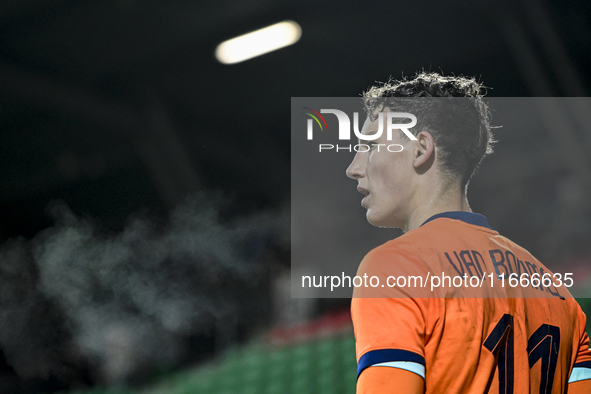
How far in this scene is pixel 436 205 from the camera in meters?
0.67

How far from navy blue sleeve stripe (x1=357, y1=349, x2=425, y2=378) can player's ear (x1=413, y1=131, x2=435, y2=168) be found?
0.34 metres

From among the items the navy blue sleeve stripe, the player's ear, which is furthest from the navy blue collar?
the navy blue sleeve stripe

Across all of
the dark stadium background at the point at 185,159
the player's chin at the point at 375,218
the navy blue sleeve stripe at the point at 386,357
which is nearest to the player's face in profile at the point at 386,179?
the player's chin at the point at 375,218

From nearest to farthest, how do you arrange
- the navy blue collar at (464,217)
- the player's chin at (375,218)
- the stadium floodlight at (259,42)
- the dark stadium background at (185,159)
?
the navy blue collar at (464,217), the player's chin at (375,218), the dark stadium background at (185,159), the stadium floodlight at (259,42)

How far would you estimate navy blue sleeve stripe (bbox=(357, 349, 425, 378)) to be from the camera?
0.48 m

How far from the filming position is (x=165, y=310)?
339 cm

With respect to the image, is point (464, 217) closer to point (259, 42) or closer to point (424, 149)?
point (424, 149)

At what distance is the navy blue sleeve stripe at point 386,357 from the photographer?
48 centimetres

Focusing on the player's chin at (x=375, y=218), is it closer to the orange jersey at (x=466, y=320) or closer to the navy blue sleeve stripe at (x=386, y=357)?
the orange jersey at (x=466, y=320)

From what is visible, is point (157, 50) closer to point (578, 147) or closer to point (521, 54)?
point (521, 54)

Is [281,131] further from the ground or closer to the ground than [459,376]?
further from the ground

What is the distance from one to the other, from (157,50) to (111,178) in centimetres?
125

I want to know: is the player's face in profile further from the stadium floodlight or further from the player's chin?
the stadium floodlight

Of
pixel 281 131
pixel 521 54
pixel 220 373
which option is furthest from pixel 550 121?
pixel 220 373
